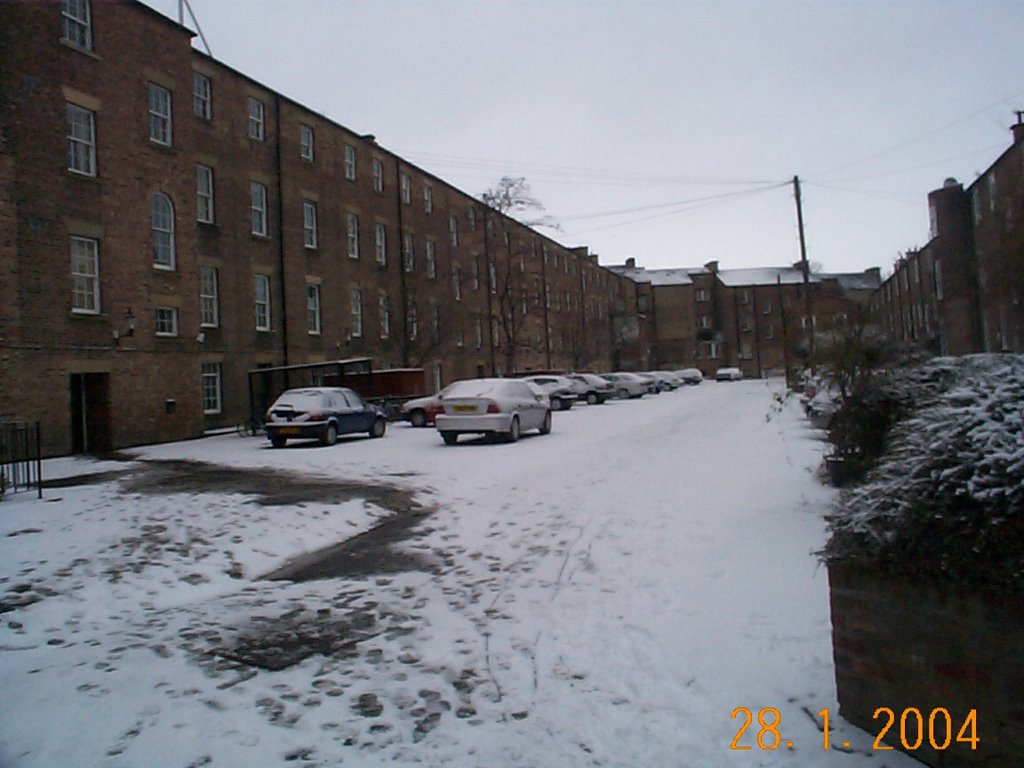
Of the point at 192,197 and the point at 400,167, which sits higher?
the point at 400,167

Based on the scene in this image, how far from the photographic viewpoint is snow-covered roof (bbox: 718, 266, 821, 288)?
329 feet

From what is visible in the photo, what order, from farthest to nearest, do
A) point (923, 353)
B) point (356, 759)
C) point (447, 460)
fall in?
point (447, 460)
point (923, 353)
point (356, 759)

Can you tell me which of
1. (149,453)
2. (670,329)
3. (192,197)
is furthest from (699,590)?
(670,329)

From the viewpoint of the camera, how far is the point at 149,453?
19750 mm

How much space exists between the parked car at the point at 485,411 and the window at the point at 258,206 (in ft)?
45.4

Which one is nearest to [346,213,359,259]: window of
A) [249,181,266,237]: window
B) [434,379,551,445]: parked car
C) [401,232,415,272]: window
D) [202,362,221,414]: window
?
[401,232,415,272]: window

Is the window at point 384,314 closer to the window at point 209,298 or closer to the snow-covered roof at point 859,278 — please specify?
the window at point 209,298

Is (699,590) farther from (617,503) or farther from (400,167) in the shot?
(400,167)

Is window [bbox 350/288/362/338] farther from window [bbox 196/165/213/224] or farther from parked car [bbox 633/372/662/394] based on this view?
parked car [bbox 633/372/662/394]

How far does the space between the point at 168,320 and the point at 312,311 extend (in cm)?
956

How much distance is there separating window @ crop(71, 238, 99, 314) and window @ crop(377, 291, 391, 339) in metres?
17.4

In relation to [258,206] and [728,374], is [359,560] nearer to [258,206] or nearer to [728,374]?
[258,206]

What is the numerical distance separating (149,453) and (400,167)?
986 inches

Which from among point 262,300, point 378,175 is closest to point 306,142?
point 378,175
